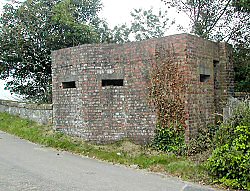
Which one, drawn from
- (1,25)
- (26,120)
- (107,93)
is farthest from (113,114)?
(1,25)

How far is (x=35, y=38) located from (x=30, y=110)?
488 centimetres

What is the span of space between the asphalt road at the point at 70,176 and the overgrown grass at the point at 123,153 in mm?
425

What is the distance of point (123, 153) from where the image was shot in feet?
33.2

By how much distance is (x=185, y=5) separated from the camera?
664 inches

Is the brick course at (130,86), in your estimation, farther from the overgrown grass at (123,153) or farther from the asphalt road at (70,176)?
the asphalt road at (70,176)

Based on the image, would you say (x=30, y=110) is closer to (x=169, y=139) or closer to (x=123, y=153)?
(x=123, y=153)

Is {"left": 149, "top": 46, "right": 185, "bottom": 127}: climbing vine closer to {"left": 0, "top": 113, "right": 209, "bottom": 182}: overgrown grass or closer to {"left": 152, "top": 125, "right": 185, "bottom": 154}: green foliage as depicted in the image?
{"left": 152, "top": 125, "right": 185, "bottom": 154}: green foliage

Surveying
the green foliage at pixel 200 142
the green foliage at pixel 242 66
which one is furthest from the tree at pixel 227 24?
the green foliage at pixel 200 142

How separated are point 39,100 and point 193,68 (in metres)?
10.1

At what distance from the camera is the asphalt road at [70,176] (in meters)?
6.94

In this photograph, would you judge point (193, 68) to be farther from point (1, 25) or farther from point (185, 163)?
point (1, 25)

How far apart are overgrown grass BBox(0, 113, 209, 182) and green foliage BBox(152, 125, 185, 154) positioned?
13.1 inches

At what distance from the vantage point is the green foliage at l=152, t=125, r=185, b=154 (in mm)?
9973

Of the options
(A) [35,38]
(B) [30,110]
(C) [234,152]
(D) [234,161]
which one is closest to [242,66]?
(C) [234,152]
